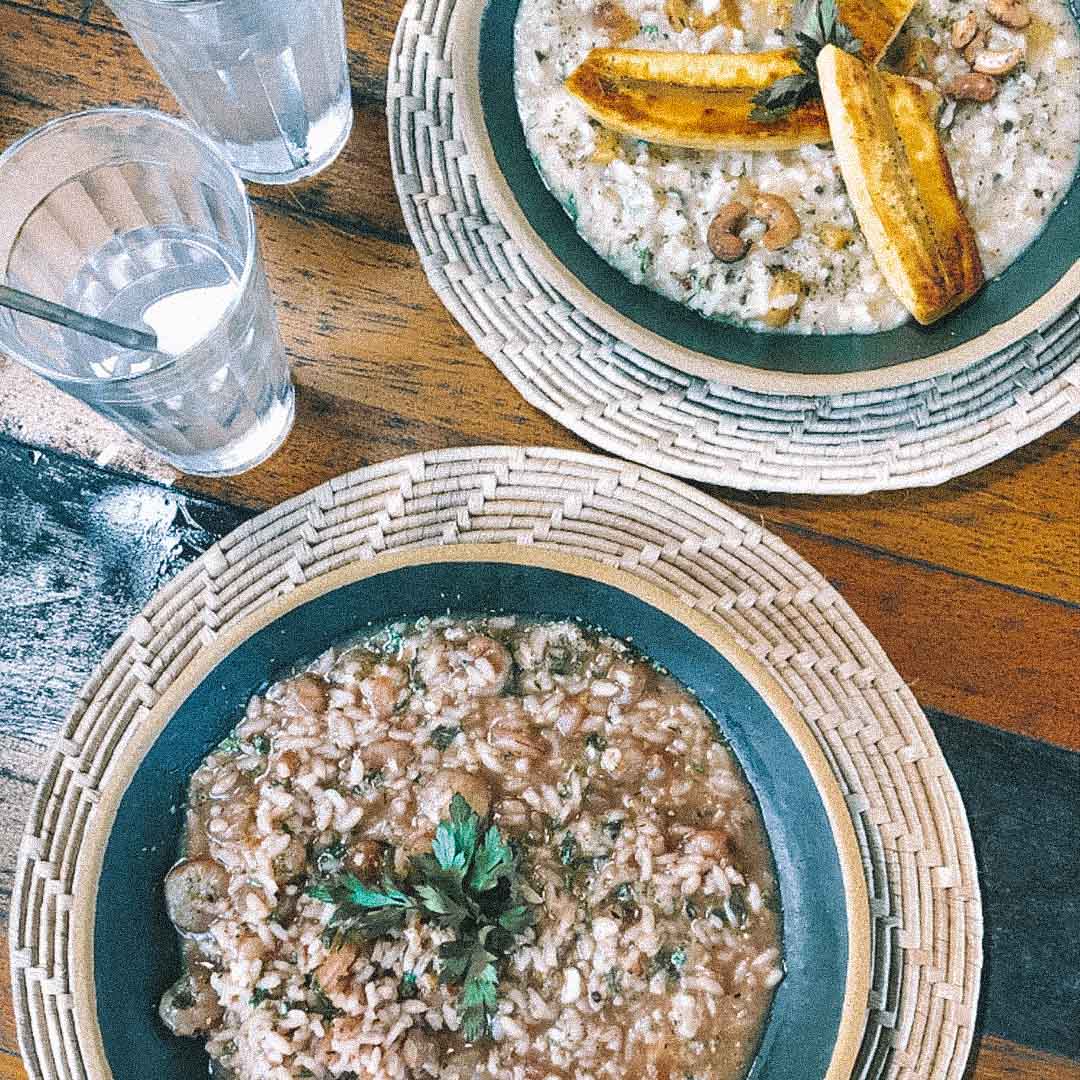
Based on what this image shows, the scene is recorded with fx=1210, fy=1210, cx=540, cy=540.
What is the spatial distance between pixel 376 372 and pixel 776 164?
593 millimetres

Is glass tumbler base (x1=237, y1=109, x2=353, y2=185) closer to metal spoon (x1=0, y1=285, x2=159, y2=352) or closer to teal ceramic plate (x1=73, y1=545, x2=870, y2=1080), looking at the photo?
metal spoon (x1=0, y1=285, x2=159, y2=352)

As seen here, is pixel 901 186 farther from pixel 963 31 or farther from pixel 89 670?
pixel 89 670

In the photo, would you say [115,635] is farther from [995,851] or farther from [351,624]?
[995,851]

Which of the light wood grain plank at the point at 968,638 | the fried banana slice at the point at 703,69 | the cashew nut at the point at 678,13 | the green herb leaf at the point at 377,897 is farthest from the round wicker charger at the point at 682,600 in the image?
the cashew nut at the point at 678,13

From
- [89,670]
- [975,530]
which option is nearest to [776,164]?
[975,530]

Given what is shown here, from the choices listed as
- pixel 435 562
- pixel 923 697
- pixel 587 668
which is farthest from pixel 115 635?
pixel 923 697

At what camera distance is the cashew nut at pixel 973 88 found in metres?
1.56

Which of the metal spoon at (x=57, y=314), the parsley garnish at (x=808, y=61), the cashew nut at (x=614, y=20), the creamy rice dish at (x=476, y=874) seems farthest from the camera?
the cashew nut at (x=614, y=20)

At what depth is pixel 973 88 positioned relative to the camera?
156 centimetres

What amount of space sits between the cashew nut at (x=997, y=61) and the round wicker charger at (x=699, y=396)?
12.7 inches

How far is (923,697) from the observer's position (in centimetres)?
159

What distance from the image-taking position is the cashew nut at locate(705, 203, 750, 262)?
5.01ft

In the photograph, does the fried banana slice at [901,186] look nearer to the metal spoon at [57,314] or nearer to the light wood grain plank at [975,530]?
the light wood grain plank at [975,530]

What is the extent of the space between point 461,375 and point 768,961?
33.0 inches
